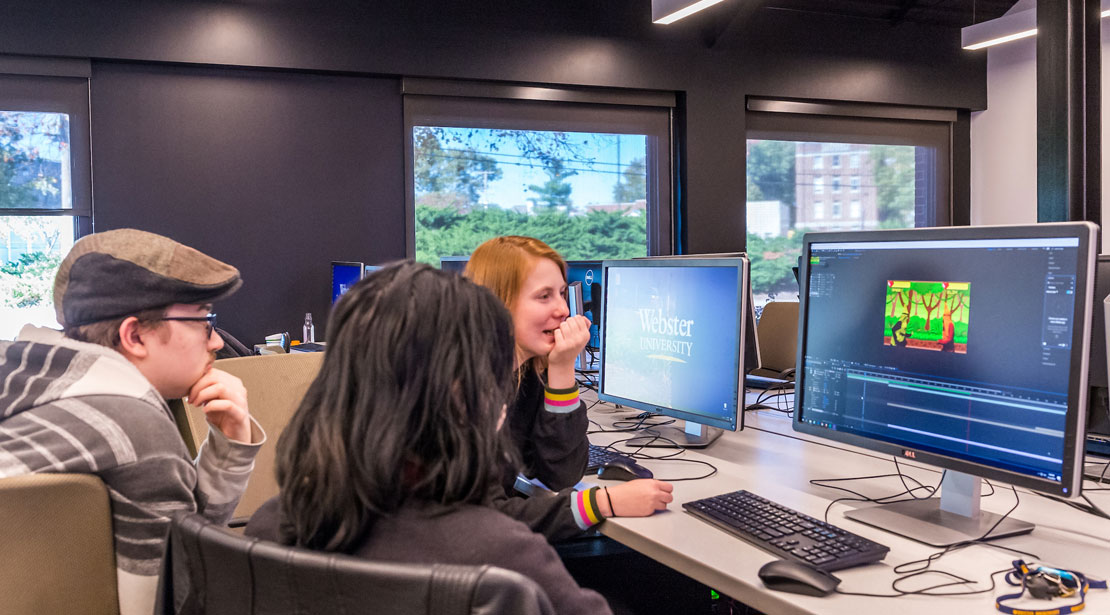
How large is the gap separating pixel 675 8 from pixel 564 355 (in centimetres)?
315

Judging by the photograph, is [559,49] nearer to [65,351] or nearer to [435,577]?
[65,351]

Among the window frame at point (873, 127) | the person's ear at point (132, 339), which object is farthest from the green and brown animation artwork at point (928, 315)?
the window frame at point (873, 127)

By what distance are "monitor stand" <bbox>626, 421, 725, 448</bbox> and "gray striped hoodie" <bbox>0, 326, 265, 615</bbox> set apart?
1.29 meters

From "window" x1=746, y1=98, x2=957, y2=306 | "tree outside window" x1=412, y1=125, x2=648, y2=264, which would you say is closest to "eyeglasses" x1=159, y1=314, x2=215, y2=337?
"tree outside window" x1=412, y1=125, x2=648, y2=264

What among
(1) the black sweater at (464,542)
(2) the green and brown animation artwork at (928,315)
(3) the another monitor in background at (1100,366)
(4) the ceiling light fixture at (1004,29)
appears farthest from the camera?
(4) the ceiling light fixture at (1004,29)

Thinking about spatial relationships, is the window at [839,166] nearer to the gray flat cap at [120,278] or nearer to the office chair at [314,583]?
the gray flat cap at [120,278]

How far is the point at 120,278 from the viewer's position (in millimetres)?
1289

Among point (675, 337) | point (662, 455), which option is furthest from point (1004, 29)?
point (662, 455)

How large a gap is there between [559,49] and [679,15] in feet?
3.51

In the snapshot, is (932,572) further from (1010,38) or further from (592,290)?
(1010,38)

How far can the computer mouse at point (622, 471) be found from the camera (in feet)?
6.16

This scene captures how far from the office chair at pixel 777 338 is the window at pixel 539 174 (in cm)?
233

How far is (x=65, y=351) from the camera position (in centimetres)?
116

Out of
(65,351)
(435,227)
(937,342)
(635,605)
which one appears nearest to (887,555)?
(937,342)
